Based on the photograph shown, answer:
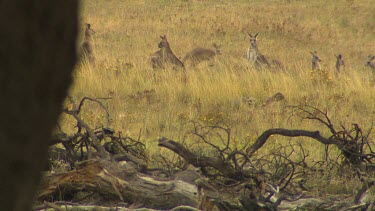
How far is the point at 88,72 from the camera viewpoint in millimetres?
9852

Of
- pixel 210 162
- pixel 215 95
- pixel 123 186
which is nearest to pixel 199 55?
pixel 215 95

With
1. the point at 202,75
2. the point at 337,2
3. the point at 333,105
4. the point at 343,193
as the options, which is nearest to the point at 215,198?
the point at 343,193

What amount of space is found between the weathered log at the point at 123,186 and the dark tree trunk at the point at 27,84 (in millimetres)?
2324

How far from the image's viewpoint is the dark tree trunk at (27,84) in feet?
2.22

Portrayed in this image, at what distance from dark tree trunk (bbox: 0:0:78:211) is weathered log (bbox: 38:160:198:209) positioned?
2.32m

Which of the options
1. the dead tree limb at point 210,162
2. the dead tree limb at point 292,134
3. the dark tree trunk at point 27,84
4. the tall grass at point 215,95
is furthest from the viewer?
the tall grass at point 215,95

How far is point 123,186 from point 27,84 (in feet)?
8.05

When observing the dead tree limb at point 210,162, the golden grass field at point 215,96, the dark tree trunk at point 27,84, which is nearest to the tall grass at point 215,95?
the golden grass field at point 215,96

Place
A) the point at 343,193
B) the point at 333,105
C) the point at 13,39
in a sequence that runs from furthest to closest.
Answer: the point at 333,105
the point at 343,193
the point at 13,39

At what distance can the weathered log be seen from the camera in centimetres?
307

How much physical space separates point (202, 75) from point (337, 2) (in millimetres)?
27175

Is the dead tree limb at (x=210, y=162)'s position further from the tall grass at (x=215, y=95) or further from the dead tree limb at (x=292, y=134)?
the tall grass at (x=215, y=95)

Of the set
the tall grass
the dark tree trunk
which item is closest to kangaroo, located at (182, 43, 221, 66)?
the tall grass

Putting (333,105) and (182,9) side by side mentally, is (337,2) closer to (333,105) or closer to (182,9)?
(182,9)
